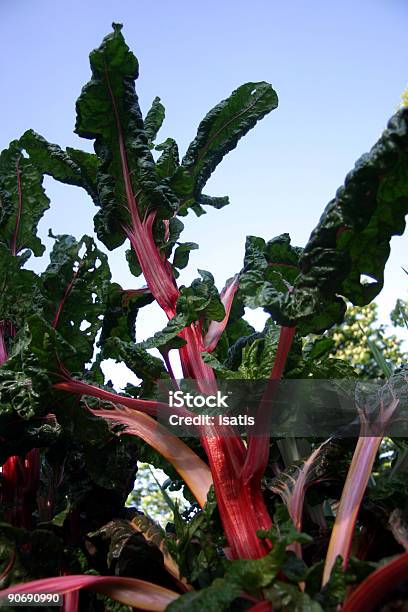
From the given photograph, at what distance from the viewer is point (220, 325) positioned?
190 cm

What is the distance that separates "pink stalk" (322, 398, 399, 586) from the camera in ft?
4.44

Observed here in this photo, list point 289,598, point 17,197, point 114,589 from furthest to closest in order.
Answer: point 17,197 → point 114,589 → point 289,598

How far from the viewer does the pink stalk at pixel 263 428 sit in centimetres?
152

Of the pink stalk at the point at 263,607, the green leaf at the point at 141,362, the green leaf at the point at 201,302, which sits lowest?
the pink stalk at the point at 263,607

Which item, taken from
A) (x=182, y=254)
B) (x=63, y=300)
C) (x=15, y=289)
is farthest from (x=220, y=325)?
(x=15, y=289)

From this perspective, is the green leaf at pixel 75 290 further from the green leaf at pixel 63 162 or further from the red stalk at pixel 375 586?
the red stalk at pixel 375 586

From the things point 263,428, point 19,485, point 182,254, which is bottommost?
point 263,428

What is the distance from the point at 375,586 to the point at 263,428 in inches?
17.8

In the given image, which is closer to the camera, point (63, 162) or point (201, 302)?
point (201, 302)

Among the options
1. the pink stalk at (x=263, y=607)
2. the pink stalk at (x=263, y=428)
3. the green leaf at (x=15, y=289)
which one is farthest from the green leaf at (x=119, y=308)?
the pink stalk at (x=263, y=607)

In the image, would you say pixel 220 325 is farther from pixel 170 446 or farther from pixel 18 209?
pixel 18 209

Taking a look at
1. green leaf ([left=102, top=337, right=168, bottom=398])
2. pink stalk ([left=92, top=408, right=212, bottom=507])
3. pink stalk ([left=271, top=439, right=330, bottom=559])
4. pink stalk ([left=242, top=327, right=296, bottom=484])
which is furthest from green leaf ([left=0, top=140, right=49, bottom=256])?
pink stalk ([left=271, top=439, right=330, bottom=559])

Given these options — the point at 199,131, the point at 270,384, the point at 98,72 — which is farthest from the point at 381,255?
the point at 98,72

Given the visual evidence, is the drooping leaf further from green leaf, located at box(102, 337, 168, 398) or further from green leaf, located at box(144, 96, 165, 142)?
green leaf, located at box(144, 96, 165, 142)
